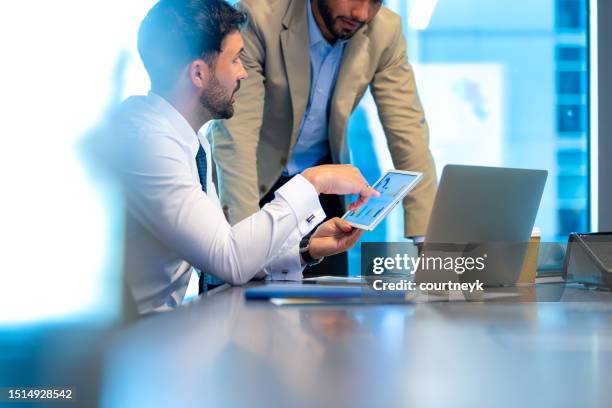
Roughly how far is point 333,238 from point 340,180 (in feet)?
0.64

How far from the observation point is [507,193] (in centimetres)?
121

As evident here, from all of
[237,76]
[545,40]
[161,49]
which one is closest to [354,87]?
[237,76]

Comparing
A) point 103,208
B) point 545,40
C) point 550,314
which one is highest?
point 545,40

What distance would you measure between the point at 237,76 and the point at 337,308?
105cm

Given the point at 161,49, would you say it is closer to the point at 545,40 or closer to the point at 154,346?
the point at 154,346

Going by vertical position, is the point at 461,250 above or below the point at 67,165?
below

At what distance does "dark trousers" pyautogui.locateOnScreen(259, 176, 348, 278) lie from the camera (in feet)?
7.17

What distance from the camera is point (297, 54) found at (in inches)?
85.4

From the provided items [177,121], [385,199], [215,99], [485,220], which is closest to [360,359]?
[485,220]

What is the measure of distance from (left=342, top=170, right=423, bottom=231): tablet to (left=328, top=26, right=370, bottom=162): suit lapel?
0.82 metres

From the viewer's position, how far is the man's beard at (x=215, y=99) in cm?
172

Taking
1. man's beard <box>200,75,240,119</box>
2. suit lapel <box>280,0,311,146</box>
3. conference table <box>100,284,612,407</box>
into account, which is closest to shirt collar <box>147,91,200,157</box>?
man's beard <box>200,75,240,119</box>

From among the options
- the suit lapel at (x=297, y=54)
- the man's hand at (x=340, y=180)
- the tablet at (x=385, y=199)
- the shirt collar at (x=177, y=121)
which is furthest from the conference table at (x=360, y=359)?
the suit lapel at (x=297, y=54)

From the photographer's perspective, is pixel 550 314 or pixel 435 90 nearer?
pixel 550 314
